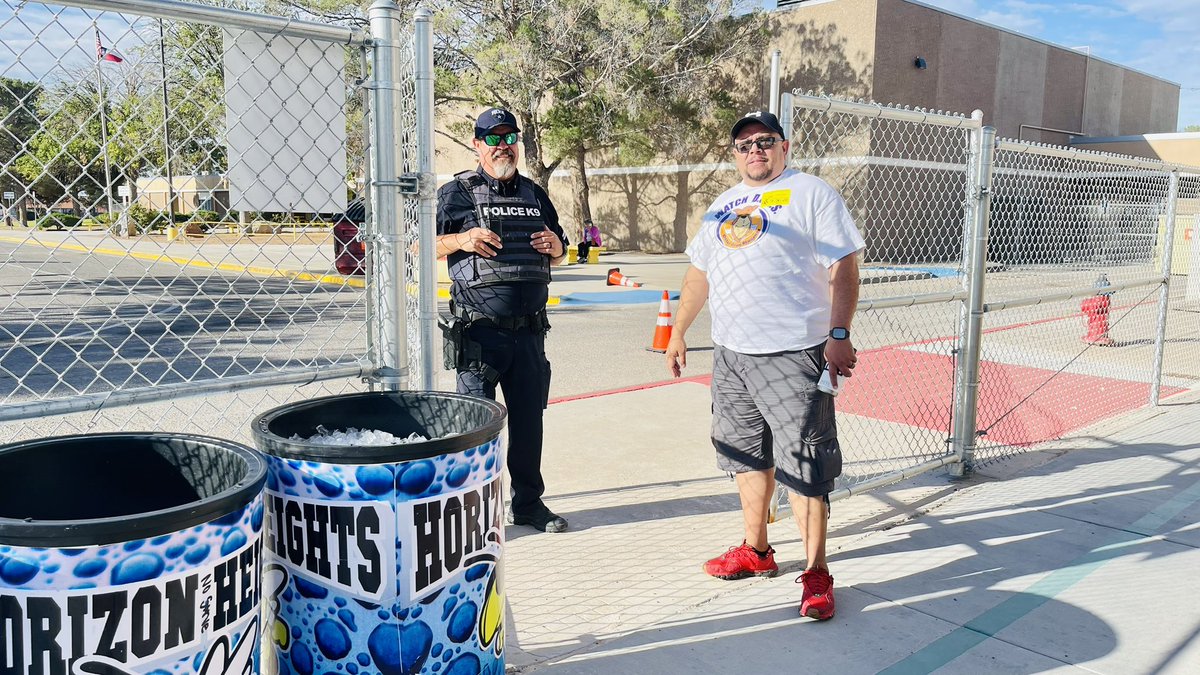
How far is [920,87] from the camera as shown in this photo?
1126 inches

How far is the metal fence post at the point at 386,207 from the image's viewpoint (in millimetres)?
2793

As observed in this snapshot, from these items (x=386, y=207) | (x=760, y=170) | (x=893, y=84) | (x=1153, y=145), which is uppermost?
(x=893, y=84)

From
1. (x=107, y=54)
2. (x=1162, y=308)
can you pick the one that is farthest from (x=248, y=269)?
(x=1162, y=308)

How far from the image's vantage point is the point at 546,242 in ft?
13.3

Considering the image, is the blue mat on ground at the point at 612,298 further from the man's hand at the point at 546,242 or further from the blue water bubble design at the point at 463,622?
the blue water bubble design at the point at 463,622

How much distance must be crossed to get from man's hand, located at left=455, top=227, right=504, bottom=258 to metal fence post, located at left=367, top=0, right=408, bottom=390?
0.75 metres

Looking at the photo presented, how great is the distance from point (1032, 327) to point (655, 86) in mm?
17556

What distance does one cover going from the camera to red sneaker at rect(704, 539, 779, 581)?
12.7 feet

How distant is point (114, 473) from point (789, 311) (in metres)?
2.39

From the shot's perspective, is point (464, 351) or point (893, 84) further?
point (893, 84)

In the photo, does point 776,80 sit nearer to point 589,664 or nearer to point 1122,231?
point 589,664

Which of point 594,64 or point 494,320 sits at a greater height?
point 594,64

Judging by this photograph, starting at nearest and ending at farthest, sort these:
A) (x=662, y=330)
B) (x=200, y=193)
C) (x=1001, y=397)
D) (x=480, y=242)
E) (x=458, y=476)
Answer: (x=458, y=476) < (x=200, y=193) < (x=480, y=242) < (x=1001, y=397) < (x=662, y=330)

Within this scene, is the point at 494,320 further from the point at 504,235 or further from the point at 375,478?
the point at 375,478
